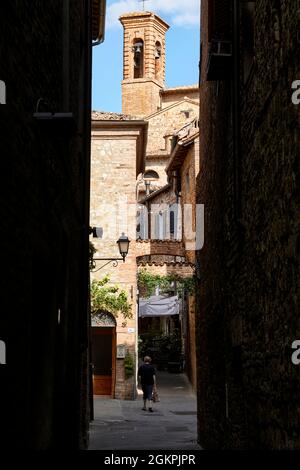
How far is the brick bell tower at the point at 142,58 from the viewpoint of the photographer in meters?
63.5

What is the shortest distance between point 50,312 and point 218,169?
3397 millimetres

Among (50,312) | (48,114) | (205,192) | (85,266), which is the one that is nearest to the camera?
(48,114)

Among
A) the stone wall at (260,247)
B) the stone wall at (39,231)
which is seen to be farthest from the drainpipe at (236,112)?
the stone wall at (39,231)

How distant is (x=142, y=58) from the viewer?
217 ft

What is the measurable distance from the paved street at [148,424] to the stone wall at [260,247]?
8.86 ft

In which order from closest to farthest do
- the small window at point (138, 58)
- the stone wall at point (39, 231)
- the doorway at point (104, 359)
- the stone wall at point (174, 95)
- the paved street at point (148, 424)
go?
the stone wall at point (39, 231) → the paved street at point (148, 424) → the doorway at point (104, 359) → the stone wall at point (174, 95) → the small window at point (138, 58)

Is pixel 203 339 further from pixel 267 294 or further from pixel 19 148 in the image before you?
pixel 19 148

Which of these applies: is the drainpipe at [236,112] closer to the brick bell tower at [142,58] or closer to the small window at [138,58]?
the brick bell tower at [142,58]

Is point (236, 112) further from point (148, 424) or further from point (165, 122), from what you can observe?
point (165, 122)

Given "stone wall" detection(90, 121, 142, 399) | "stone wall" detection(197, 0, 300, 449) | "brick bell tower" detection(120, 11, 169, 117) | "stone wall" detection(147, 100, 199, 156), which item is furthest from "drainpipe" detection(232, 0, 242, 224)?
"brick bell tower" detection(120, 11, 169, 117)

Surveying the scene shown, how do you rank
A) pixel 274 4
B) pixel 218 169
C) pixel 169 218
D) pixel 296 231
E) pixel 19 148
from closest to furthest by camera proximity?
pixel 296 231 < pixel 19 148 < pixel 274 4 < pixel 218 169 < pixel 169 218

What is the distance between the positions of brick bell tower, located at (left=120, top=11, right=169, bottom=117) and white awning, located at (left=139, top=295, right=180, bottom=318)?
32.7 meters

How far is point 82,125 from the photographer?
10594mm

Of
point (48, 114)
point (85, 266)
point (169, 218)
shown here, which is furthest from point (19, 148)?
point (169, 218)
